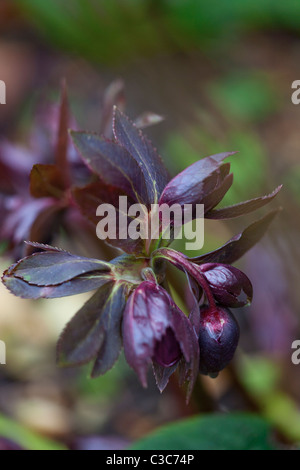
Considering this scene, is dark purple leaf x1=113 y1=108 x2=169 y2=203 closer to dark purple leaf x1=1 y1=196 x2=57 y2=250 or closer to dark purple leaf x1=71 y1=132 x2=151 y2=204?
dark purple leaf x1=71 y1=132 x2=151 y2=204

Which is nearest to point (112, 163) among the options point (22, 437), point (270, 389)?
point (22, 437)

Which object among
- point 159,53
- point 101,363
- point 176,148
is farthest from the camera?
point 159,53

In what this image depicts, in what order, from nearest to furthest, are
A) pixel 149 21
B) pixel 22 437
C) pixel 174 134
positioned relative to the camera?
pixel 22 437, pixel 174 134, pixel 149 21

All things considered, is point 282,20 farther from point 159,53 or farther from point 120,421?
point 120,421

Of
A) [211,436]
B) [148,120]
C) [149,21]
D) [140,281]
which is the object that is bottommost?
[211,436]

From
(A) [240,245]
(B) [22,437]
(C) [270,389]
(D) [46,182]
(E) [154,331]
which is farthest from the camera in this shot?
(C) [270,389]

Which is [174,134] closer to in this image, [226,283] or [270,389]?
[270,389]

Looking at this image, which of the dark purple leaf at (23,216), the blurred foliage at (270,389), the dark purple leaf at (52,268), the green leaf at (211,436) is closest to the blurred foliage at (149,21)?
the blurred foliage at (270,389)

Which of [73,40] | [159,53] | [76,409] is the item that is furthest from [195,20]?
[76,409]
